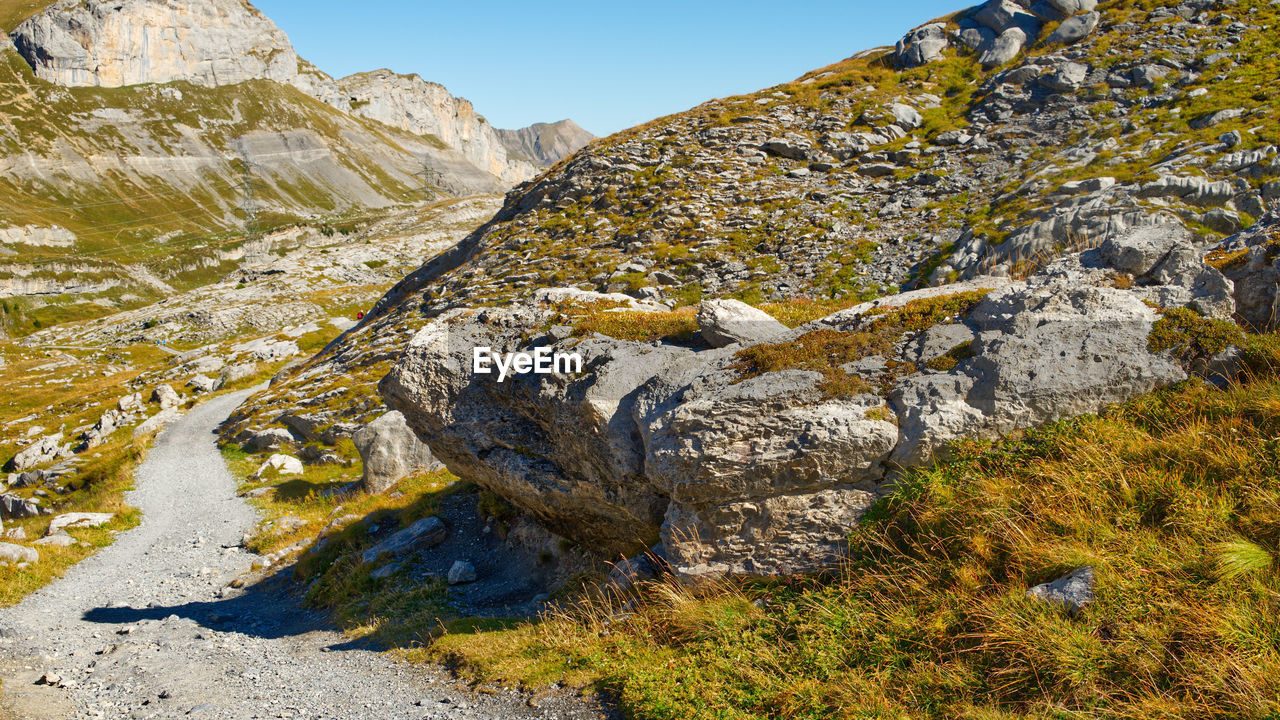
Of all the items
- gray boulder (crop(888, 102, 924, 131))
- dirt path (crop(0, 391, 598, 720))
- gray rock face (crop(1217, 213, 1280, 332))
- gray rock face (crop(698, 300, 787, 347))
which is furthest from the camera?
gray boulder (crop(888, 102, 924, 131))

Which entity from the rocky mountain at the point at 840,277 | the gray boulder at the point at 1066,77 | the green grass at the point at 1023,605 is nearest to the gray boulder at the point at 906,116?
the rocky mountain at the point at 840,277

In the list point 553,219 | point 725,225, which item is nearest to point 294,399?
point 553,219

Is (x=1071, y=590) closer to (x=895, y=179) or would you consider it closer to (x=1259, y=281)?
(x=1259, y=281)

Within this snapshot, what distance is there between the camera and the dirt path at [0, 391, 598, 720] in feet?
31.8

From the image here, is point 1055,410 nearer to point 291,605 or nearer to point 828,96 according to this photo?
point 291,605

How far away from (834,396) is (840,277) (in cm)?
1873

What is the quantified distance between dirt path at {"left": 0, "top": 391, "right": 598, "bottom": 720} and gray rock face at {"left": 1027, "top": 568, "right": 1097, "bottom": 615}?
567 cm

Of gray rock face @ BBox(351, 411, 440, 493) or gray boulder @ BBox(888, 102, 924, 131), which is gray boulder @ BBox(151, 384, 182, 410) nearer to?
gray rock face @ BBox(351, 411, 440, 493)

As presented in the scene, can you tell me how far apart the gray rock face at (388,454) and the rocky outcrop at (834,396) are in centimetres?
1393

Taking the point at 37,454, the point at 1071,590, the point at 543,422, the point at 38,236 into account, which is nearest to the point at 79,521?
the point at 37,454

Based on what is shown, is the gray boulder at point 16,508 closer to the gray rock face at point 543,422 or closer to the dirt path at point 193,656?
the dirt path at point 193,656

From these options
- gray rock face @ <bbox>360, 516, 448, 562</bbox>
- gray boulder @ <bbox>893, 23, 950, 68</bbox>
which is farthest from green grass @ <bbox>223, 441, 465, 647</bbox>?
gray boulder @ <bbox>893, 23, 950, 68</bbox>

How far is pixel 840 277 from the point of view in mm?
26703

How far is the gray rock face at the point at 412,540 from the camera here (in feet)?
54.3
